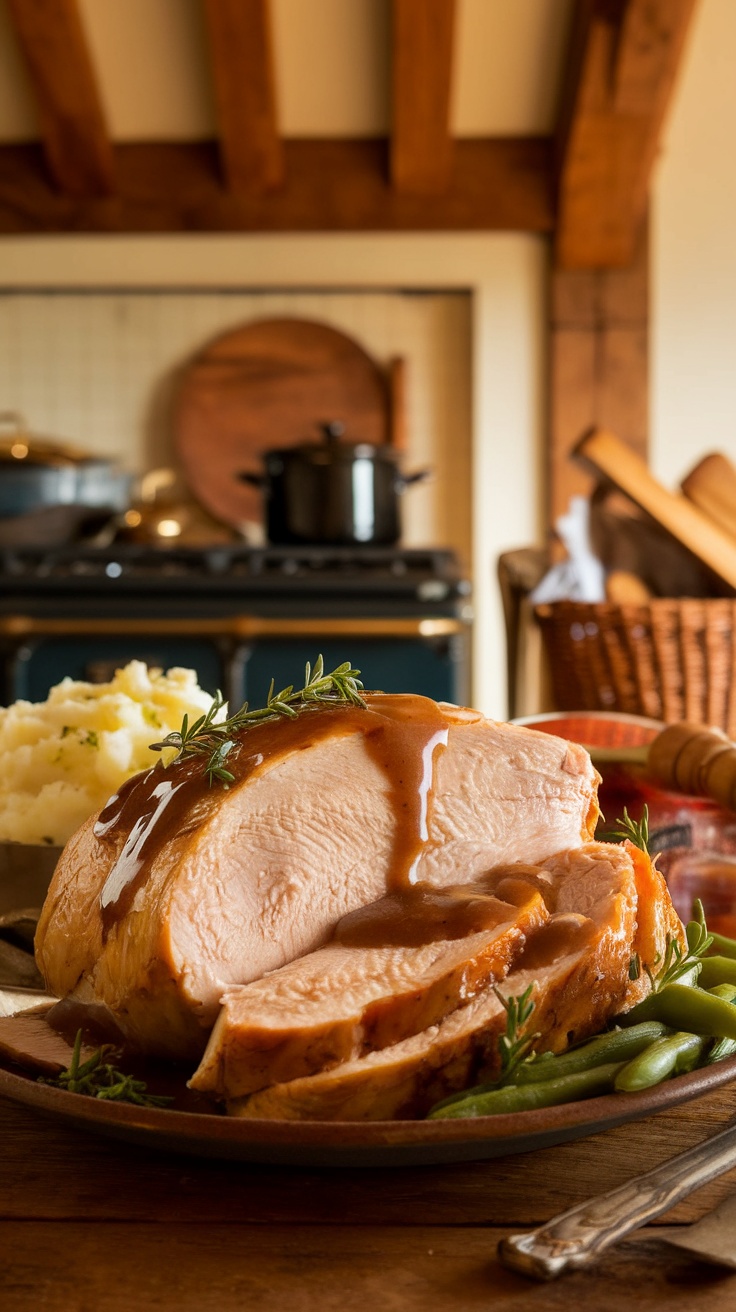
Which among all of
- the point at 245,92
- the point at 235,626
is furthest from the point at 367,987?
the point at 245,92

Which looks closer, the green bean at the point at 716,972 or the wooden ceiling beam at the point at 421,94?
the green bean at the point at 716,972

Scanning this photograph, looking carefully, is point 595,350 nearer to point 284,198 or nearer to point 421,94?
point 421,94

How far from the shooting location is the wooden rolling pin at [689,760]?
118cm

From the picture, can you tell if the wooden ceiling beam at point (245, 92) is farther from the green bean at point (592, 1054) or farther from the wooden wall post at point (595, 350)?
the green bean at point (592, 1054)

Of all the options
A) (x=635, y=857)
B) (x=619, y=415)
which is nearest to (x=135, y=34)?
(x=619, y=415)

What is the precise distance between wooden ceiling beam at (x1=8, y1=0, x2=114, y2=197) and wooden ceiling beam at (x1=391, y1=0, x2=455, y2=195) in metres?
1.15

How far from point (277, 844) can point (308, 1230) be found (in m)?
0.23

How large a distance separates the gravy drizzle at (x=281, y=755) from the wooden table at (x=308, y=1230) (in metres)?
0.15

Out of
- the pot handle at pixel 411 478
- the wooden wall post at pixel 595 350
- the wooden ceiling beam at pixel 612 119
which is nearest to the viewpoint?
the pot handle at pixel 411 478

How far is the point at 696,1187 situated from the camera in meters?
0.63

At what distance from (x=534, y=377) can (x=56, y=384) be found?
2.07 metres

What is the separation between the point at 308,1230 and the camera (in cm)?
61

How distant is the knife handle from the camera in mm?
557

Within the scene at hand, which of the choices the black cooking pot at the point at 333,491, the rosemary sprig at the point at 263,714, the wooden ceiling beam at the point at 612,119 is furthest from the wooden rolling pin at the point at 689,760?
the wooden ceiling beam at the point at 612,119
